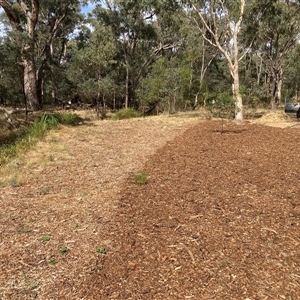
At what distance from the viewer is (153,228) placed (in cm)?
335

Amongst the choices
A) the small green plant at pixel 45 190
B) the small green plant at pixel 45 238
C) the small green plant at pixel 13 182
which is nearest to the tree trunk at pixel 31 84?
the small green plant at pixel 13 182

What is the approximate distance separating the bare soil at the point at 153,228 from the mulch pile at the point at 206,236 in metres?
0.01

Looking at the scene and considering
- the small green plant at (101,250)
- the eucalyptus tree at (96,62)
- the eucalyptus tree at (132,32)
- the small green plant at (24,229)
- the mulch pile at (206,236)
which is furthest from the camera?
the eucalyptus tree at (132,32)

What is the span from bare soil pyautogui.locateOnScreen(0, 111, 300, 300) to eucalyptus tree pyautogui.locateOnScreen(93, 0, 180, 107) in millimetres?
16126

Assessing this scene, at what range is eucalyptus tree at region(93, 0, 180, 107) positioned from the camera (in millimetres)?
20391

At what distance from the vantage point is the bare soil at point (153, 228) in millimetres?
2455

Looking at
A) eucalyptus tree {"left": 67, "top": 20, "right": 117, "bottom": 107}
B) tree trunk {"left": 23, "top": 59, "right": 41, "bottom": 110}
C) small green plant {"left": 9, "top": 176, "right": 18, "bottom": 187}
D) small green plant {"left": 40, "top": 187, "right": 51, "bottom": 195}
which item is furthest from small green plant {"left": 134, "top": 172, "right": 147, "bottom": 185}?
eucalyptus tree {"left": 67, "top": 20, "right": 117, "bottom": 107}

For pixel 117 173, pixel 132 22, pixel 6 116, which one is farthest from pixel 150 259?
pixel 132 22

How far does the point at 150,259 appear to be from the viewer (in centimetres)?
279

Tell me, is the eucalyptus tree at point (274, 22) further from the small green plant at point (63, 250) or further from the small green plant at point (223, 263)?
the small green plant at point (63, 250)

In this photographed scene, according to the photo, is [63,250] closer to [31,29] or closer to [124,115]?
[31,29]

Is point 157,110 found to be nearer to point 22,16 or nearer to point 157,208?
point 22,16

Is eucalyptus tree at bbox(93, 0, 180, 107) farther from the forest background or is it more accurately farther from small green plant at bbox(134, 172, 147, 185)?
small green plant at bbox(134, 172, 147, 185)

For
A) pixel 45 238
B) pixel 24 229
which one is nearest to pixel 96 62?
pixel 24 229
